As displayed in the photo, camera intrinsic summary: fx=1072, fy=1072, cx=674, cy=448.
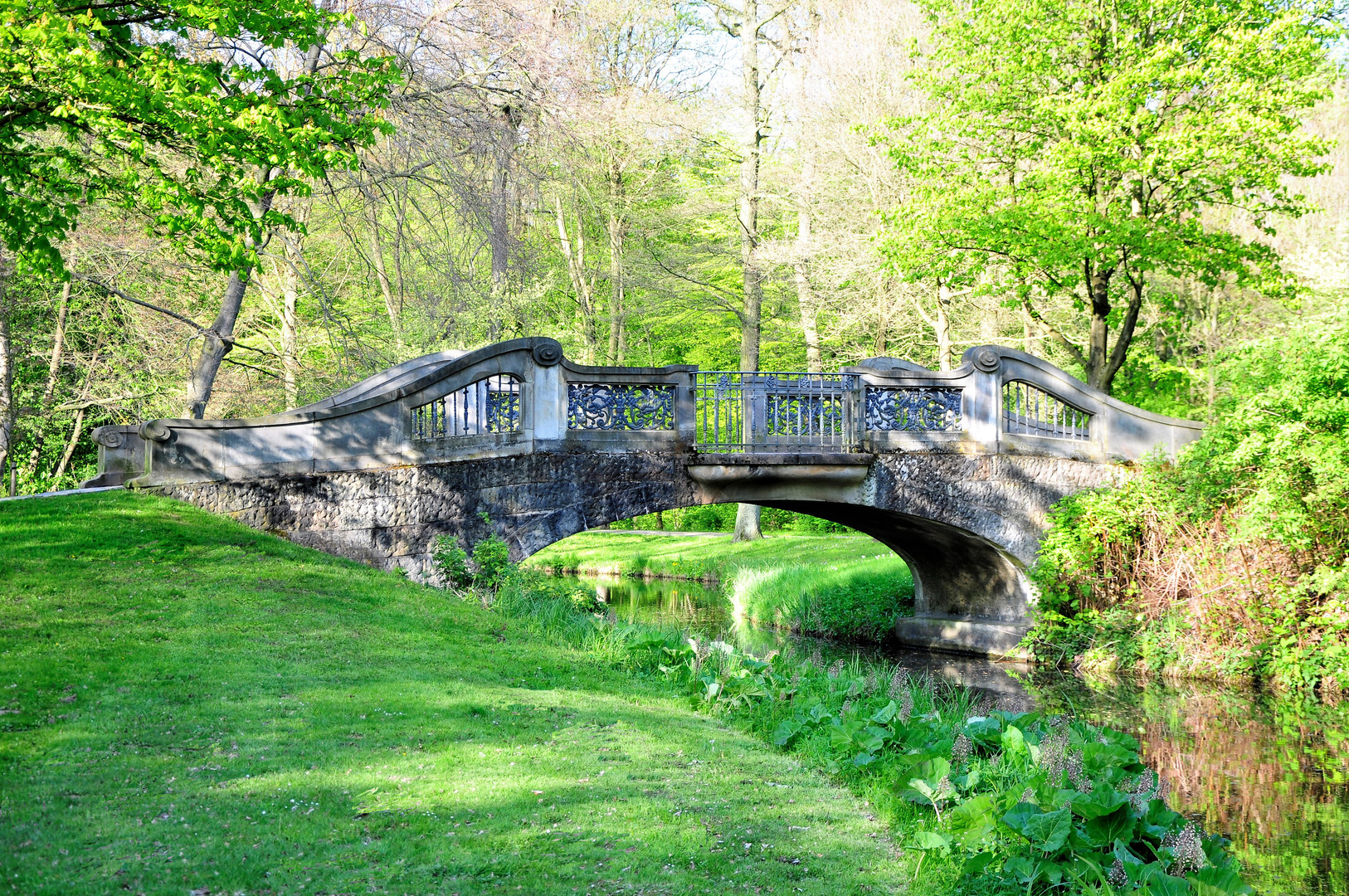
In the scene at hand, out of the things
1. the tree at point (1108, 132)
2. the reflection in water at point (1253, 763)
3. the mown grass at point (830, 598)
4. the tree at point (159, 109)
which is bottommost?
the reflection in water at point (1253, 763)

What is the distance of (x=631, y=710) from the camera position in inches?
288

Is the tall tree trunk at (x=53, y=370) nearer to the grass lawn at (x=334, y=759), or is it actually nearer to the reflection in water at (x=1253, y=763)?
the grass lawn at (x=334, y=759)

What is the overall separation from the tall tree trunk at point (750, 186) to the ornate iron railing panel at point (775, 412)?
401 inches

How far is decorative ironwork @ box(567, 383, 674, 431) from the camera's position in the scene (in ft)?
39.9

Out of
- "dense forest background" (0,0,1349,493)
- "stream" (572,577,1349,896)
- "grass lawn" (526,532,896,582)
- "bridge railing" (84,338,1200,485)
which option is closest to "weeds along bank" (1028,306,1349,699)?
"stream" (572,577,1349,896)

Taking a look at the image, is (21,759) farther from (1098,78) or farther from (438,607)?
(1098,78)

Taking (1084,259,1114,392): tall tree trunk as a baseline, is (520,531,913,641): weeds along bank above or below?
below

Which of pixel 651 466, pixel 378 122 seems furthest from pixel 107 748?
pixel 651 466

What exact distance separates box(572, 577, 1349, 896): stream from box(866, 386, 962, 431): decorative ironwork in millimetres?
3116

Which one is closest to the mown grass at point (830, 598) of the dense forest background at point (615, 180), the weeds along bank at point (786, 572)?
the weeds along bank at point (786, 572)

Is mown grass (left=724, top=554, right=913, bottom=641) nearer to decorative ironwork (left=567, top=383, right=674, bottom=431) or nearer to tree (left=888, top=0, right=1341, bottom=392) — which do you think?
tree (left=888, top=0, right=1341, bottom=392)

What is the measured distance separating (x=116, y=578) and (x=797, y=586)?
1193cm

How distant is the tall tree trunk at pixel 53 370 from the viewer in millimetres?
16484

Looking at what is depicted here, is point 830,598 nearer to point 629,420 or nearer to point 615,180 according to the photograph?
point 629,420
